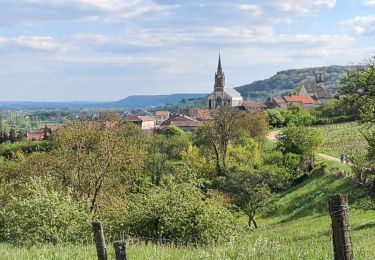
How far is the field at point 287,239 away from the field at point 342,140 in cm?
1292

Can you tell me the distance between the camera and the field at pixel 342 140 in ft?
193

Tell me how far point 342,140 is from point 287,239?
181ft

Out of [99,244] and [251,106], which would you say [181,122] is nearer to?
[251,106]

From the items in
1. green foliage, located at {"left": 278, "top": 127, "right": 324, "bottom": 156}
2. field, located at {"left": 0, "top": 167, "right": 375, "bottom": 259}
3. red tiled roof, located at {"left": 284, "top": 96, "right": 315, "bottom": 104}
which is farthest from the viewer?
red tiled roof, located at {"left": 284, "top": 96, "right": 315, "bottom": 104}

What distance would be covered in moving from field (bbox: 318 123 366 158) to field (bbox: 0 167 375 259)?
12917mm

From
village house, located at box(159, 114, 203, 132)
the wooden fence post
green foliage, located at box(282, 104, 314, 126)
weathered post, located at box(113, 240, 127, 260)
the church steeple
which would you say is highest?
the church steeple

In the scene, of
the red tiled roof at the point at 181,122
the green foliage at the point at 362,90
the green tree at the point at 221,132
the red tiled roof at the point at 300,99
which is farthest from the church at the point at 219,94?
the green foliage at the point at 362,90

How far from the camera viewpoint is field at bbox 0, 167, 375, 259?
8835 mm

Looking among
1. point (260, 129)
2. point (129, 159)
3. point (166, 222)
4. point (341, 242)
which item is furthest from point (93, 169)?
point (260, 129)

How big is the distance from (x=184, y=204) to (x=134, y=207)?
8.87 feet

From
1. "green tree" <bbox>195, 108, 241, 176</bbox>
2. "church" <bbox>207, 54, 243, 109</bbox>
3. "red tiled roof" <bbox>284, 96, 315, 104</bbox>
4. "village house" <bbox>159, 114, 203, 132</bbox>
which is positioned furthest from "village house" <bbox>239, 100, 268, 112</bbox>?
"green tree" <bbox>195, 108, 241, 176</bbox>

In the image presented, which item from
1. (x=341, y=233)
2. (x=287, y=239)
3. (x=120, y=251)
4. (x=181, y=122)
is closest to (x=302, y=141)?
(x=287, y=239)

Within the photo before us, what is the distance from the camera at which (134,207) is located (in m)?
22.4

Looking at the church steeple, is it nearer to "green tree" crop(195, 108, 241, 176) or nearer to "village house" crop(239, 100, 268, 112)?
"village house" crop(239, 100, 268, 112)
